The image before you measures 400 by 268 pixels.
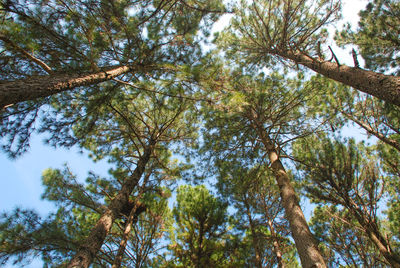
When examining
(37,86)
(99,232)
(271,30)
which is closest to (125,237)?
(99,232)

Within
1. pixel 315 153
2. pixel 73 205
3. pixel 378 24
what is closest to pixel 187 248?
pixel 73 205

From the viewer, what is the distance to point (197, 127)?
691cm

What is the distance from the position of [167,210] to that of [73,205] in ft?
9.18

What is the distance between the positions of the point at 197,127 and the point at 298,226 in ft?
13.6

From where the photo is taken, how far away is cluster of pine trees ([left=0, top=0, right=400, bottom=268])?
3.62 metres

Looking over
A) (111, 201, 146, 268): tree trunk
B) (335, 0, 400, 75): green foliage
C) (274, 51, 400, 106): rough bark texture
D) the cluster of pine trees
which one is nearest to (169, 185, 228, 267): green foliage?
the cluster of pine trees

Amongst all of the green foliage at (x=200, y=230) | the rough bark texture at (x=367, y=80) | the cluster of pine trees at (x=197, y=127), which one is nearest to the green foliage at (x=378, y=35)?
the cluster of pine trees at (x=197, y=127)

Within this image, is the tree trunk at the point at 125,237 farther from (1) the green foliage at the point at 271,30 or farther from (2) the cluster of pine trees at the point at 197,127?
(1) the green foliage at the point at 271,30

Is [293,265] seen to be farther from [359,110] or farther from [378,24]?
[378,24]

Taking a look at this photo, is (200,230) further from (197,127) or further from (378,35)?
(378,35)

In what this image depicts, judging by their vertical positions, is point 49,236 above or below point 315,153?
below

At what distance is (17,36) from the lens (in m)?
3.00

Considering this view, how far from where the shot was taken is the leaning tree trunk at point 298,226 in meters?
3.20

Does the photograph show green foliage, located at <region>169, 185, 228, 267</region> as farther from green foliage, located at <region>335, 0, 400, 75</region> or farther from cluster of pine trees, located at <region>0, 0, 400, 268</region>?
green foliage, located at <region>335, 0, 400, 75</region>
